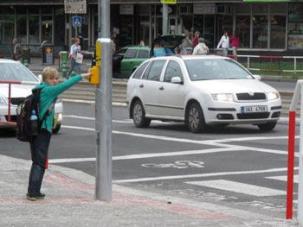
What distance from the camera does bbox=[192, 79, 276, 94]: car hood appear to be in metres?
17.2

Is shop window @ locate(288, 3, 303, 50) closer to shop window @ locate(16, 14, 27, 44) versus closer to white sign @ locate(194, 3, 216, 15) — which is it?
white sign @ locate(194, 3, 216, 15)

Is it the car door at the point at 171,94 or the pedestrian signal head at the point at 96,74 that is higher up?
the pedestrian signal head at the point at 96,74

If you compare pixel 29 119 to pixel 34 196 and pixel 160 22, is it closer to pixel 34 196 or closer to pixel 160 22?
pixel 34 196

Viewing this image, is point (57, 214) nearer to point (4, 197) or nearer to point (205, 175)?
point (4, 197)

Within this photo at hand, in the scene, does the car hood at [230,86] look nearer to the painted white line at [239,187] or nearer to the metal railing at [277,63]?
the painted white line at [239,187]

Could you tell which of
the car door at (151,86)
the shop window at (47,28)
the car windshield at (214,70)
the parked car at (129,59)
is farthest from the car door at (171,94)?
the shop window at (47,28)

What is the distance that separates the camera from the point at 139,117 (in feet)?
63.9

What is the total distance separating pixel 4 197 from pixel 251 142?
740cm

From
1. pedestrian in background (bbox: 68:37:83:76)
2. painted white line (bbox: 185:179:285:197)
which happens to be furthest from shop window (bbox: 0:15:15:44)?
painted white line (bbox: 185:179:285:197)

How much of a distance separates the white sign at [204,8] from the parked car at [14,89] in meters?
31.7

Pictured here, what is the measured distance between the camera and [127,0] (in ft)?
172

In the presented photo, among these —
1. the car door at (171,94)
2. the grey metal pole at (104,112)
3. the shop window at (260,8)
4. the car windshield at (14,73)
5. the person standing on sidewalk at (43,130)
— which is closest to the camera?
the grey metal pole at (104,112)

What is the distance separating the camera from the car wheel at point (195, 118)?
56.9 ft

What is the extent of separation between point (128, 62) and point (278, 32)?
52.6ft
